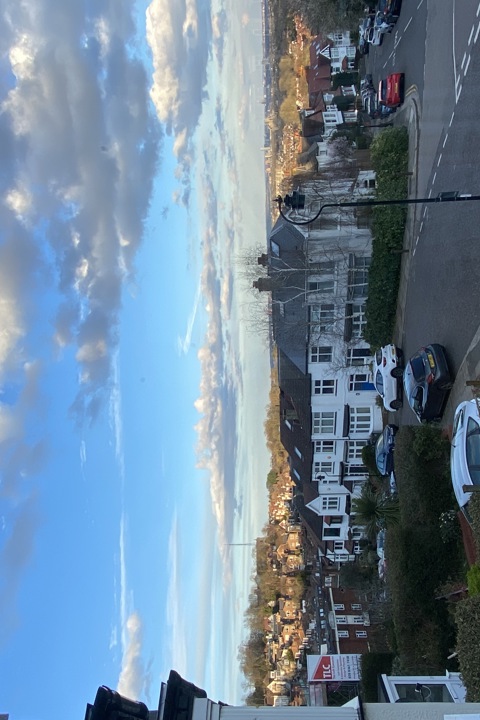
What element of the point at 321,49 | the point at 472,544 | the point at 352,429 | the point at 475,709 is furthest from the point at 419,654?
the point at 321,49

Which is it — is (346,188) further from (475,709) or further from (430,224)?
(475,709)

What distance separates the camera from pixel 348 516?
47.2 meters

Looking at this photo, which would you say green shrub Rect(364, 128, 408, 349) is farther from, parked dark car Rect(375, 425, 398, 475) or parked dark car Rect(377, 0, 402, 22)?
parked dark car Rect(377, 0, 402, 22)

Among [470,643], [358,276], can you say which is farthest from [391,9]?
[470,643]

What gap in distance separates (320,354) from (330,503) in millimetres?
14499

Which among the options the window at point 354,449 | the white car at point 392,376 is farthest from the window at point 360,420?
the white car at point 392,376

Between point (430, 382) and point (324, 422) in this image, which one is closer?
point (430, 382)

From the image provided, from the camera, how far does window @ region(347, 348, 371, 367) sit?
3894cm

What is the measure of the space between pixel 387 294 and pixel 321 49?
47691 millimetres

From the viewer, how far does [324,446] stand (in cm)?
4278

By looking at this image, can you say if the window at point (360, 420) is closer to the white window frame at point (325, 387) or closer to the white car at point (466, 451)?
the white window frame at point (325, 387)

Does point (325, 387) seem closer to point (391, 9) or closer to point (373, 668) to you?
point (373, 668)

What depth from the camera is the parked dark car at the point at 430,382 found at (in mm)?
19703

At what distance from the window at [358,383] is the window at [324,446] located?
497 centimetres
